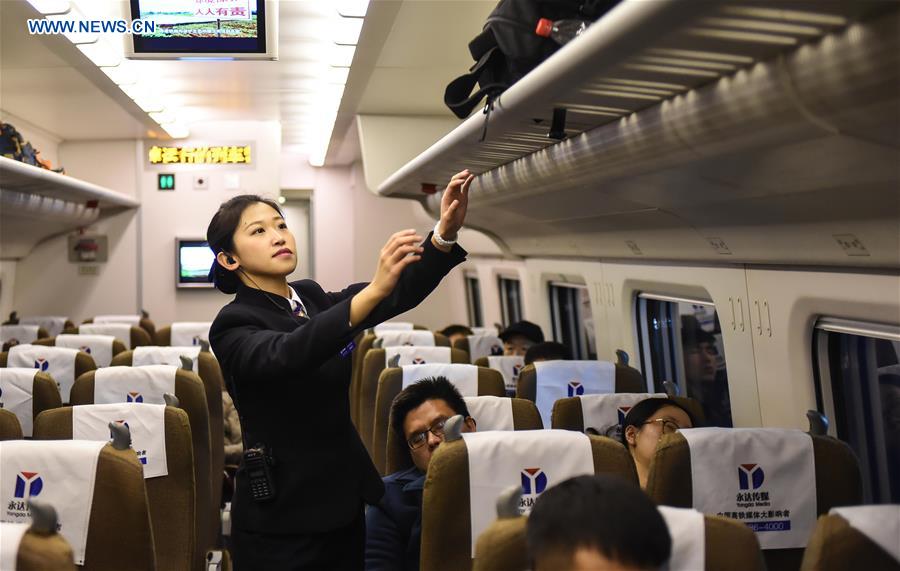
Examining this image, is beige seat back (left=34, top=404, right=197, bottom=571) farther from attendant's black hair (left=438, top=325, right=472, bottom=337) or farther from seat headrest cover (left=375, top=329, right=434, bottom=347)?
attendant's black hair (left=438, top=325, right=472, bottom=337)

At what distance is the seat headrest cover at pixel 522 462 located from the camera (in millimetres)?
2500

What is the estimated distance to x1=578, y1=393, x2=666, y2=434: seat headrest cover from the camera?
399 cm

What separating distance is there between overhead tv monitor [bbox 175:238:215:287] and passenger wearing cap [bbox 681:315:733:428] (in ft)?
24.2

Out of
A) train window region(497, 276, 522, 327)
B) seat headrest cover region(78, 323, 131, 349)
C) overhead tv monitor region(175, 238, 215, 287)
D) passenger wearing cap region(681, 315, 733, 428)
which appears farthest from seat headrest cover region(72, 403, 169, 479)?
overhead tv monitor region(175, 238, 215, 287)

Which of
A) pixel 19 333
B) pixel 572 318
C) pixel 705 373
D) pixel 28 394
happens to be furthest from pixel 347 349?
pixel 19 333

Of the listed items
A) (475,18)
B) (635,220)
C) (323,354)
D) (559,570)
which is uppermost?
(475,18)

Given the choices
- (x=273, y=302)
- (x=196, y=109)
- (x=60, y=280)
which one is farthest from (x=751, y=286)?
(x=60, y=280)

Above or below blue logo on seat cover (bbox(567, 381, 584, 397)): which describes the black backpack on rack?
above

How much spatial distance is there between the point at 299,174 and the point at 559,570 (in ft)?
45.8

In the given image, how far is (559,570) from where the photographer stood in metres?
1.68

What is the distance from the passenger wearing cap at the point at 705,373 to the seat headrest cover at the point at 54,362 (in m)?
3.66

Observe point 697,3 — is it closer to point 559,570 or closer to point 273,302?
point 559,570

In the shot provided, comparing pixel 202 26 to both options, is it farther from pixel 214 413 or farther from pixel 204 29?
pixel 214 413

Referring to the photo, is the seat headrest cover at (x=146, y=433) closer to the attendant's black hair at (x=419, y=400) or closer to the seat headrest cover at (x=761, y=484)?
the attendant's black hair at (x=419, y=400)
